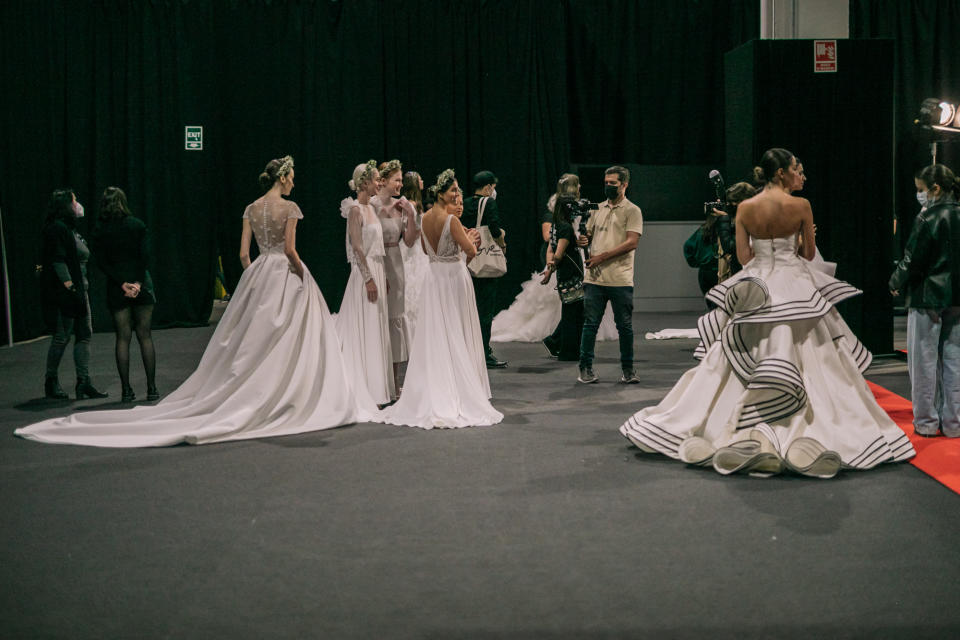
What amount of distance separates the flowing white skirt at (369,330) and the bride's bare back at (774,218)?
260cm

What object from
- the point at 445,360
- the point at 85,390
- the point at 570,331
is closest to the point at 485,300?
the point at 570,331

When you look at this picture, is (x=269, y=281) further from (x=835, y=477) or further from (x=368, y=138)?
(x=368, y=138)

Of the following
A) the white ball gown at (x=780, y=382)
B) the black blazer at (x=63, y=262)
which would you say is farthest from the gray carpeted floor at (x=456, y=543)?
the black blazer at (x=63, y=262)

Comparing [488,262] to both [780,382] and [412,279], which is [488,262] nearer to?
[412,279]

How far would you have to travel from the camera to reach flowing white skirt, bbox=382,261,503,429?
601 cm

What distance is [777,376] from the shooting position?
4.73 meters

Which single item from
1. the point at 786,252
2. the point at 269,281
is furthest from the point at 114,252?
the point at 786,252

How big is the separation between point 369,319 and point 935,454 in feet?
11.6

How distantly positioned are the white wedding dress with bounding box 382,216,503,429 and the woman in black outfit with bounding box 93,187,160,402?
2033 millimetres

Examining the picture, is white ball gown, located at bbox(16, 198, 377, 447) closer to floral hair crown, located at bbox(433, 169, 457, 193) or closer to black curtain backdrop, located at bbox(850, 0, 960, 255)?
floral hair crown, located at bbox(433, 169, 457, 193)

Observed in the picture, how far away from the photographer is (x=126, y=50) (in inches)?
464

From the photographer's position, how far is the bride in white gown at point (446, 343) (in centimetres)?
603

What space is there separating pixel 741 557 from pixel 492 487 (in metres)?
1.33

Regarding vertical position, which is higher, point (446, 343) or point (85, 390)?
point (446, 343)
